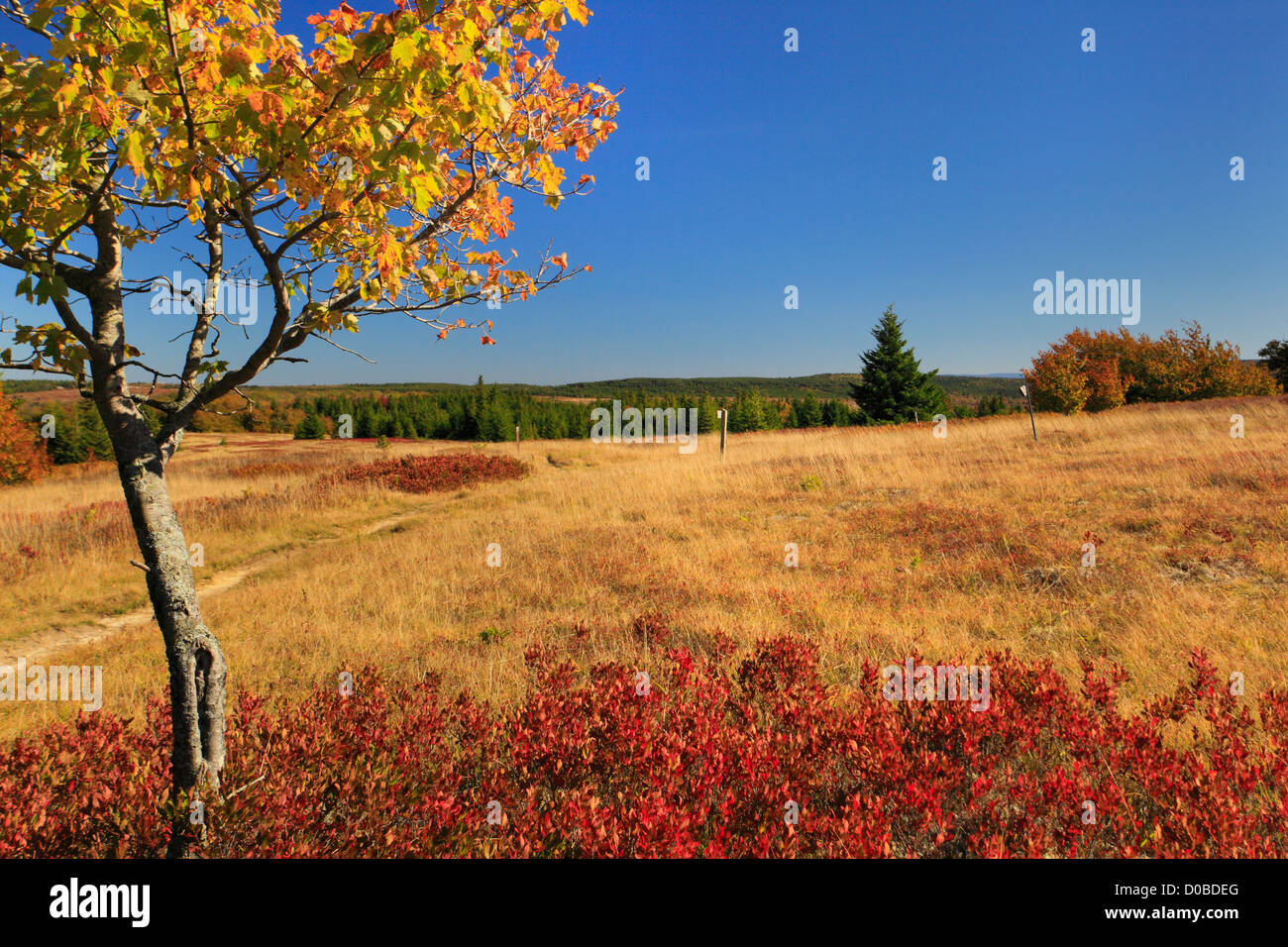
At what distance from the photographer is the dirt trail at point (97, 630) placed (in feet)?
25.5

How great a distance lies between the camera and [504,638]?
6281mm

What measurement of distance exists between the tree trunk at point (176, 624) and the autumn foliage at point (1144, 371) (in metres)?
44.6

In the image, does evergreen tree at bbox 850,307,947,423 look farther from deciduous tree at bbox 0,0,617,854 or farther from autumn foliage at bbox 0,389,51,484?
autumn foliage at bbox 0,389,51,484

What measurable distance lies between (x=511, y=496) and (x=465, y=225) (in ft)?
46.5

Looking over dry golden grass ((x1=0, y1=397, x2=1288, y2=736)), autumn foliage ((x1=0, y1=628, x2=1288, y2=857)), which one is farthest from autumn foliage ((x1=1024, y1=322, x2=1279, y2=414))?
autumn foliage ((x1=0, y1=628, x2=1288, y2=857))

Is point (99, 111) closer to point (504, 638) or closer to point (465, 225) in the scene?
point (465, 225)

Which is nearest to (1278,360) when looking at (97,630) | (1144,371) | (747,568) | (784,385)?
(1144,371)

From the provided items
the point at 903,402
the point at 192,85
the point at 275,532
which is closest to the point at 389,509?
the point at 275,532

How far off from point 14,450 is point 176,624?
4147 centimetres

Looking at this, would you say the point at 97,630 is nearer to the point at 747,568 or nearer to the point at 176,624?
the point at 176,624

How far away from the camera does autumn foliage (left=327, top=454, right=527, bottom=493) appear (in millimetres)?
19969

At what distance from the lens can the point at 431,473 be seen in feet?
69.2

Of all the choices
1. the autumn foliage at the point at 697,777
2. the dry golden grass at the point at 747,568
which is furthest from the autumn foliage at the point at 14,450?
the autumn foliage at the point at 697,777

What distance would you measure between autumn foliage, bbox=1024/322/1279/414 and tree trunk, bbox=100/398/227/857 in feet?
146
